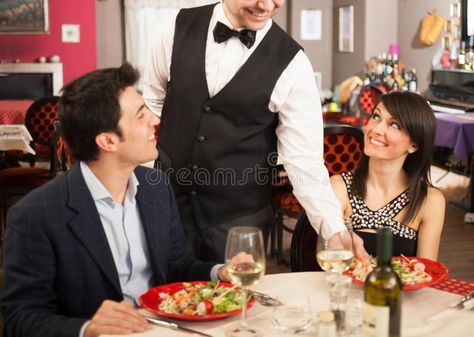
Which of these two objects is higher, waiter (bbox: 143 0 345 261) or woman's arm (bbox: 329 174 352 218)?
waiter (bbox: 143 0 345 261)

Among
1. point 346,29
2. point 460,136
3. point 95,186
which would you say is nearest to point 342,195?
point 95,186

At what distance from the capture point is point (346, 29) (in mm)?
11047

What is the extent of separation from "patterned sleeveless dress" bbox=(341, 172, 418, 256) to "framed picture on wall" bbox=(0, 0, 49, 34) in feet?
27.8

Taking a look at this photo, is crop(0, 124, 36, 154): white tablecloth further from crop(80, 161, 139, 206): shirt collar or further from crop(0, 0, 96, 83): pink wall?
crop(0, 0, 96, 83): pink wall

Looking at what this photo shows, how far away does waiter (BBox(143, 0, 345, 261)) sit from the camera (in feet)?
7.21

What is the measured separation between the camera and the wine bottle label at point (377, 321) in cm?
124

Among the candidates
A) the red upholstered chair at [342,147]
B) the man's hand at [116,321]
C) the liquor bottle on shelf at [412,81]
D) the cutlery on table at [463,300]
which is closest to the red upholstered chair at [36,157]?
the red upholstered chair at [342,147]

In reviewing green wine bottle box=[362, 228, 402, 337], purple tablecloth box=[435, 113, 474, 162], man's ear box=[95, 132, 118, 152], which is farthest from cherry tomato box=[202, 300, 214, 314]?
purple tablecloth box=[435, 113, 474, 162]

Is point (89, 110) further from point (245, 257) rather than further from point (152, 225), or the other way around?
point (245, 257)

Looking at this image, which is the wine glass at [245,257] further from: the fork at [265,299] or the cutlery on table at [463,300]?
the cutlery on table at [463,300]

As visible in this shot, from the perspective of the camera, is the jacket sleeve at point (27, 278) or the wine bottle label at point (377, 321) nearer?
the wine bottle label at point (377, 321)

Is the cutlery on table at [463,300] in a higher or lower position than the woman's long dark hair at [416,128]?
lower

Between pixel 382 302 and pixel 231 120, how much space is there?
106cm

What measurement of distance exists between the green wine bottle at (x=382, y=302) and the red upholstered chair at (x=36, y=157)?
389cm
